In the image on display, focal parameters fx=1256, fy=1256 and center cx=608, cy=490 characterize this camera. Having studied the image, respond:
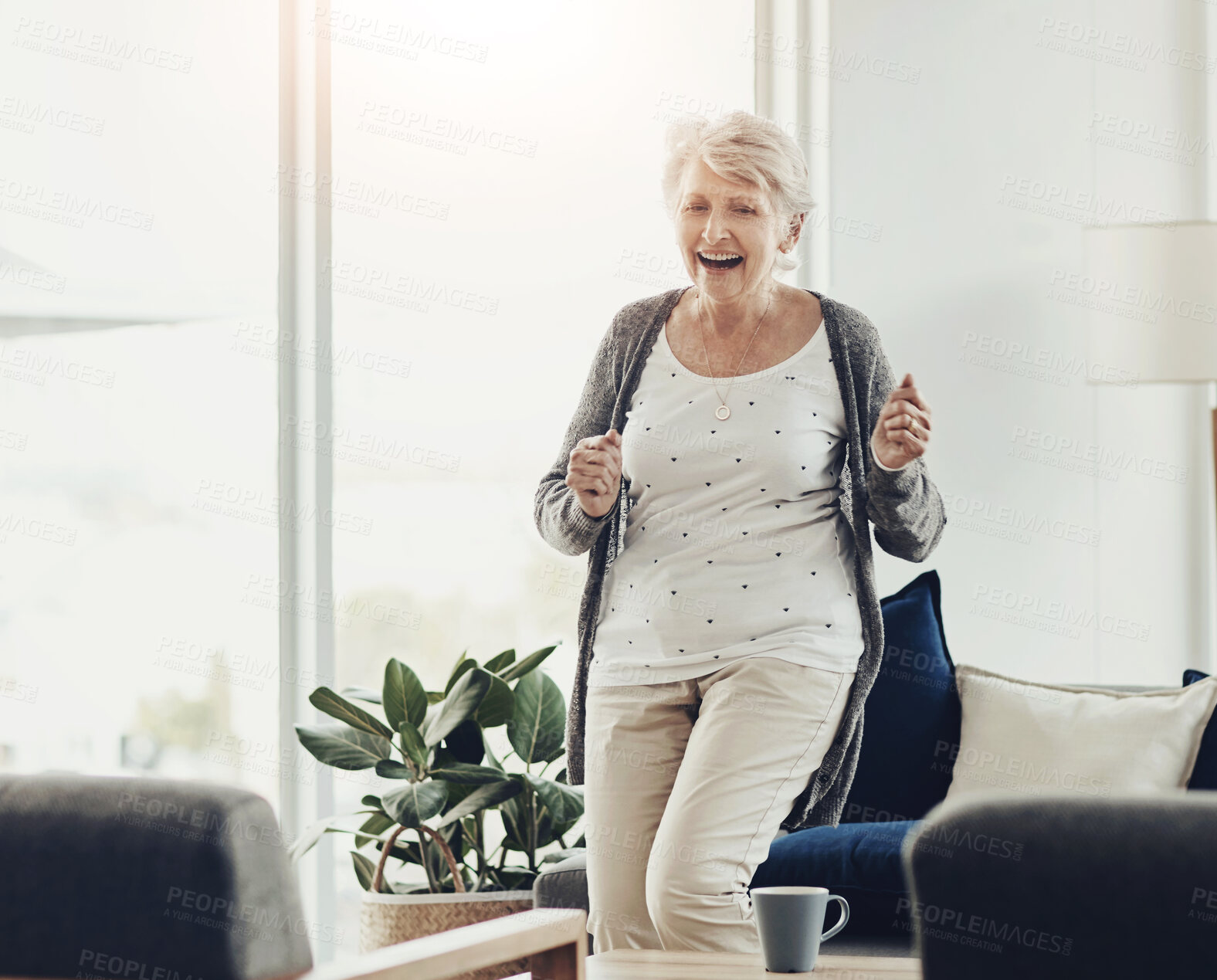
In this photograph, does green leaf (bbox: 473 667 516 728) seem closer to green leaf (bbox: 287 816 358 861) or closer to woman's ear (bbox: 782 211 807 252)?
green leaf (bbox: 287 816 358 861)

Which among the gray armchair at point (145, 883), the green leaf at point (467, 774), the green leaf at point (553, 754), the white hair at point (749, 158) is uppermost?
the white hair at point (749, 158)

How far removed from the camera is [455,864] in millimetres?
2641

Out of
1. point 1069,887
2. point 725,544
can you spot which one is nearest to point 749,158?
point 725,544

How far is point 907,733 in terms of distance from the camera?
234 centimetres

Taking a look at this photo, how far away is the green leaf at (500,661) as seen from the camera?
2.77 meters

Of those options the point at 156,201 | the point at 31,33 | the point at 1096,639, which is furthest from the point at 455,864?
the point at 31,33

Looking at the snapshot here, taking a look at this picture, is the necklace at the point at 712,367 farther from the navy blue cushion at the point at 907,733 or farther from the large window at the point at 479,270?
the large window at the point at 479,270

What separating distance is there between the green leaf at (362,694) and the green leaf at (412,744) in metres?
0.18

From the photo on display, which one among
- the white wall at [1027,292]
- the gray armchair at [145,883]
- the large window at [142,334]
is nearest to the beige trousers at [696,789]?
the gray armchair at [145,883]

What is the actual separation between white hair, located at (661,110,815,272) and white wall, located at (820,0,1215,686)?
1.03m

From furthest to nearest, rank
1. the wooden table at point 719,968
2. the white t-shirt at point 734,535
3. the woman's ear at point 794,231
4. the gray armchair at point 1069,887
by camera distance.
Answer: the woman's ear at point 794,231
the white t-shirt at point 734,535
the wooden table at point 719,968
the gray armchair at point 1069,887

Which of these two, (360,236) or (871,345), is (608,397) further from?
(360,236)

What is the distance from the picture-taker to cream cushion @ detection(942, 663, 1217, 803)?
2.15 m

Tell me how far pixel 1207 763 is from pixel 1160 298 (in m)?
0.93
